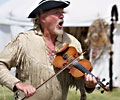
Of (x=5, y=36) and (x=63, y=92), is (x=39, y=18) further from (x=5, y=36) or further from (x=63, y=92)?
(x=5, y=36)

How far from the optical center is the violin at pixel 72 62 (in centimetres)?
325

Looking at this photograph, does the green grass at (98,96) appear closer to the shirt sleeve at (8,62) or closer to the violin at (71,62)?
the violin at (71,62)

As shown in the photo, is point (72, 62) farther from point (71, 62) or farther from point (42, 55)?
point (42, 55)

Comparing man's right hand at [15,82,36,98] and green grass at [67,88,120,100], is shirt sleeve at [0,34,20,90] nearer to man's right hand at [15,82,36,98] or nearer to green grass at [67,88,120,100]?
man's right hand at [15,82,36,98]

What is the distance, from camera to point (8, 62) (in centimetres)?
329

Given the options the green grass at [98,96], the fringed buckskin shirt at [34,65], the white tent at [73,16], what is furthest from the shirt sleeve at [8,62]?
the white tent at [73,16]

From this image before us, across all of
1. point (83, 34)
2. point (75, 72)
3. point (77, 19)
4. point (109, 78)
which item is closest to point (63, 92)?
point (75, 72)

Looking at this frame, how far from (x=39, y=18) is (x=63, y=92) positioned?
704 millimetres

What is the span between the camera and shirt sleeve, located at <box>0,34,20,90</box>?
10.3 ft

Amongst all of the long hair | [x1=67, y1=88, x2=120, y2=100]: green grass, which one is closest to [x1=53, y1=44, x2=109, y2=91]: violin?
the long hair

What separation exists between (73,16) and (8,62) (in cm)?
711

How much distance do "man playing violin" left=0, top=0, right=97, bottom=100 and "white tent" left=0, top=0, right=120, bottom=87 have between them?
613 cm

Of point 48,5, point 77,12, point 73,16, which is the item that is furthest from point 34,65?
point 77,12

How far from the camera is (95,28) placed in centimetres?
964
